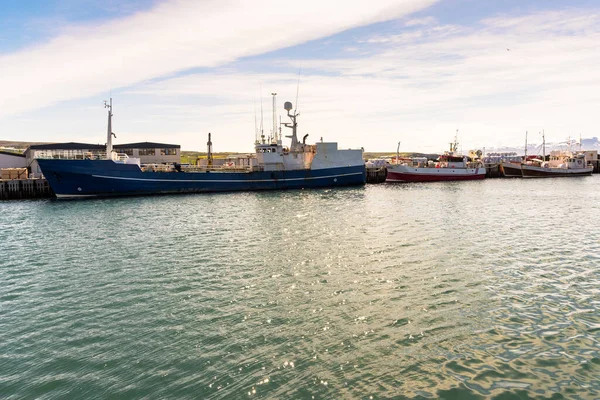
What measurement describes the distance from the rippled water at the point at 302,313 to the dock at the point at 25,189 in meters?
28.5

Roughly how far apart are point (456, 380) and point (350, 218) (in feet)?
72.8

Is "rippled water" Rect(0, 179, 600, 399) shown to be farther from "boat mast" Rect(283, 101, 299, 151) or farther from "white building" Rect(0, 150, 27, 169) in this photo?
"white building" Rect(0, 150, 27, 169)

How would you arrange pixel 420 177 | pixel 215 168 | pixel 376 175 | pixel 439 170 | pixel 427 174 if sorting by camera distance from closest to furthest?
pixel 215 168 < pixel 420 177 < pixel 427 174 < pixel 439 170 < pixel 376 175

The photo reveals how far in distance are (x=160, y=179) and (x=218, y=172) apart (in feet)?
26.3

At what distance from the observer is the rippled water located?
8062 mm

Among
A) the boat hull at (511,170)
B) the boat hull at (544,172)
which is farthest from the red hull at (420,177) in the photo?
the boat hull at (544,172)

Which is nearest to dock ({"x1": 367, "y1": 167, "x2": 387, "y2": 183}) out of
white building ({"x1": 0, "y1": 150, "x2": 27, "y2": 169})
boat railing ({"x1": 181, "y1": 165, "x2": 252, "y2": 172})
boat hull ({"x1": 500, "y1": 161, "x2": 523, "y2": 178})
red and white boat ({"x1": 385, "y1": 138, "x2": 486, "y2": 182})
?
red and white boat ({"x1": 385, "y1": 138, "x2": 486, "y2": 182})

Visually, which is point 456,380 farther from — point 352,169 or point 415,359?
point 352,169

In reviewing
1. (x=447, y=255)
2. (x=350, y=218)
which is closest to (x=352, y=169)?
(x=350, y=218)

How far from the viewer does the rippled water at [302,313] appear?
317 inches

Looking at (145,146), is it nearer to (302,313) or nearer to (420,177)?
(420,177)

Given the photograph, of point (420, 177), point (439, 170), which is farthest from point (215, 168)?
point (439, 170)

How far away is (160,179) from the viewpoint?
160 ft

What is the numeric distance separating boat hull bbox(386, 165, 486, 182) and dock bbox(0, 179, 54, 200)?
54478 mm
